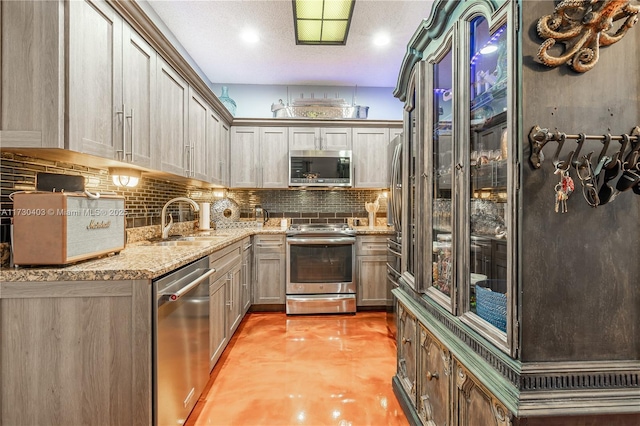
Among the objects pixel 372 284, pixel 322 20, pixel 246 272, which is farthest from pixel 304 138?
pixel 372 284

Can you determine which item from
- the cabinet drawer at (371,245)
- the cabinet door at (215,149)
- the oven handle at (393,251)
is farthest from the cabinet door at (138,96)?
the cabinet drawer at (371,245)

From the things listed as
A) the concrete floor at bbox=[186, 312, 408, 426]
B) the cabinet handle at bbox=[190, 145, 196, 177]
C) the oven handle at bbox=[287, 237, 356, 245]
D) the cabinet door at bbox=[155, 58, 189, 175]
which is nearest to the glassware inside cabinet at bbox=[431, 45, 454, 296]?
the concrete floor at bbox=[186, 312, 408, 426]

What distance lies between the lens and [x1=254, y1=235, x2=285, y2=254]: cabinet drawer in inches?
145

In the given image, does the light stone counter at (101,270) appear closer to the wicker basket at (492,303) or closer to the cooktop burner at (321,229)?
the wicker basket at (492,303)

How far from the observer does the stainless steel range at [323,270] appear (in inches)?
142

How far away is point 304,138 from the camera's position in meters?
4.02

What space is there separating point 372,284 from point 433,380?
2.22 m

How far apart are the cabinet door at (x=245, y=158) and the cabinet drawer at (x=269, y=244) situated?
2.50 feet

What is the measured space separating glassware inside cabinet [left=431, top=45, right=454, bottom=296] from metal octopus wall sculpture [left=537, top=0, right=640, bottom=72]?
0.57 meters

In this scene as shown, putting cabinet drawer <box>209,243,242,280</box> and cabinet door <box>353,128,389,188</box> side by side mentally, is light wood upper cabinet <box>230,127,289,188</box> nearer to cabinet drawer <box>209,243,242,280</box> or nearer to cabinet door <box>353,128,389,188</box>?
cabinet door <box>353,128,389,188</box>

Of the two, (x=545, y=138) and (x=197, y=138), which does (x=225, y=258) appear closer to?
(x=197, y=138)

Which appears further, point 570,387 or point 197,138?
point 197,138

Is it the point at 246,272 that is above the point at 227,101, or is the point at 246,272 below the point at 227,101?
below

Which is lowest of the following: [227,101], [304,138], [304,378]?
→ [304,378]
